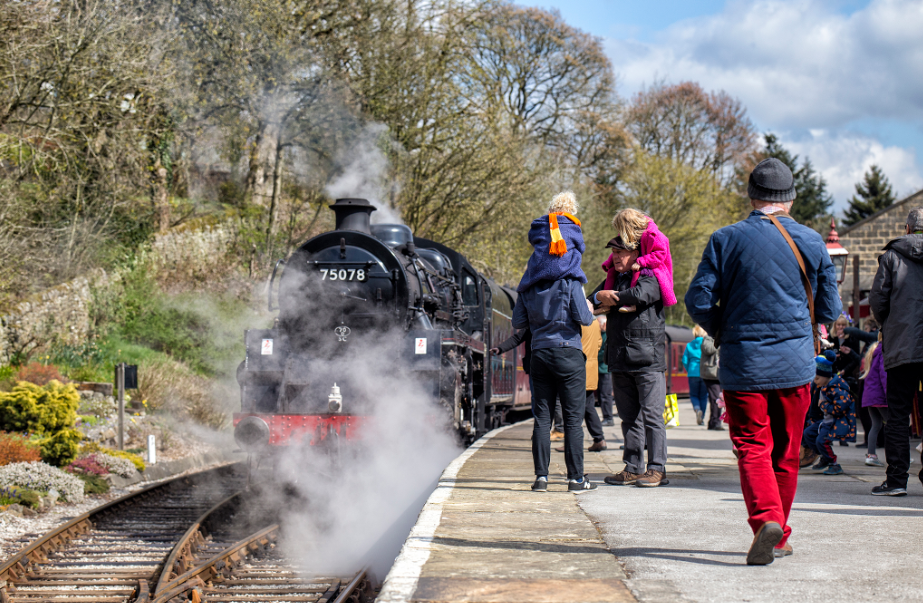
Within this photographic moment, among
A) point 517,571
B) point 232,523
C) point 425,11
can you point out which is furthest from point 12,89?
point 517,571

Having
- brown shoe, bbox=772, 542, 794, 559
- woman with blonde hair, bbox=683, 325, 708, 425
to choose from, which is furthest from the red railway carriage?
brown shoe, bbox=772, 542, 794, 559

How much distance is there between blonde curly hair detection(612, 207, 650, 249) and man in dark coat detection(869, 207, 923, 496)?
157 cm

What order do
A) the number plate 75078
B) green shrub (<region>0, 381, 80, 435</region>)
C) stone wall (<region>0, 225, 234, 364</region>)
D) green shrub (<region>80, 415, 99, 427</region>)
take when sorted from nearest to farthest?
the number plate 75078 → green shrub (<region>0, 381, 80, 435</region>) → green shrub (<region>80, 415, 99, 427</region>) → stone wall (<region>0, 225, 234, 364</region>)

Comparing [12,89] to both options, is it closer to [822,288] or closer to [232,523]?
[232,523]

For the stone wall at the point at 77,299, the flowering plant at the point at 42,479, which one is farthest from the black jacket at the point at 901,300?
the stone wall at the point at 77,299

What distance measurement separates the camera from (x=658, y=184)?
37.7 metres

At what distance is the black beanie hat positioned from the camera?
4.14 meters

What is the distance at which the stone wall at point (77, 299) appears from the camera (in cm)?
1562

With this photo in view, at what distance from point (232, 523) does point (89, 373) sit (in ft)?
25.1

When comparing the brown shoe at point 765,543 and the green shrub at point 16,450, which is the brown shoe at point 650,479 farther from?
the green shrub at point 16,450

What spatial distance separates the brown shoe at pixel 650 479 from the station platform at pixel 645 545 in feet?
0.28

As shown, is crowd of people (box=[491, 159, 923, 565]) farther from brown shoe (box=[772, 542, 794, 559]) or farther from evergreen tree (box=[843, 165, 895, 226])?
evergreen tree (box=[843, 165, 895, 226])

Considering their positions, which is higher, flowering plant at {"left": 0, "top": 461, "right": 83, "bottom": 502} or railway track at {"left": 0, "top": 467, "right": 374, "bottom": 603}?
flowering plant at {"left": 0, "top": 461, "right": 83, "bottom": 502}

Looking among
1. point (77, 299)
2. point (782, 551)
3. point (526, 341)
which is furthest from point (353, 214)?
point (77, 299)
